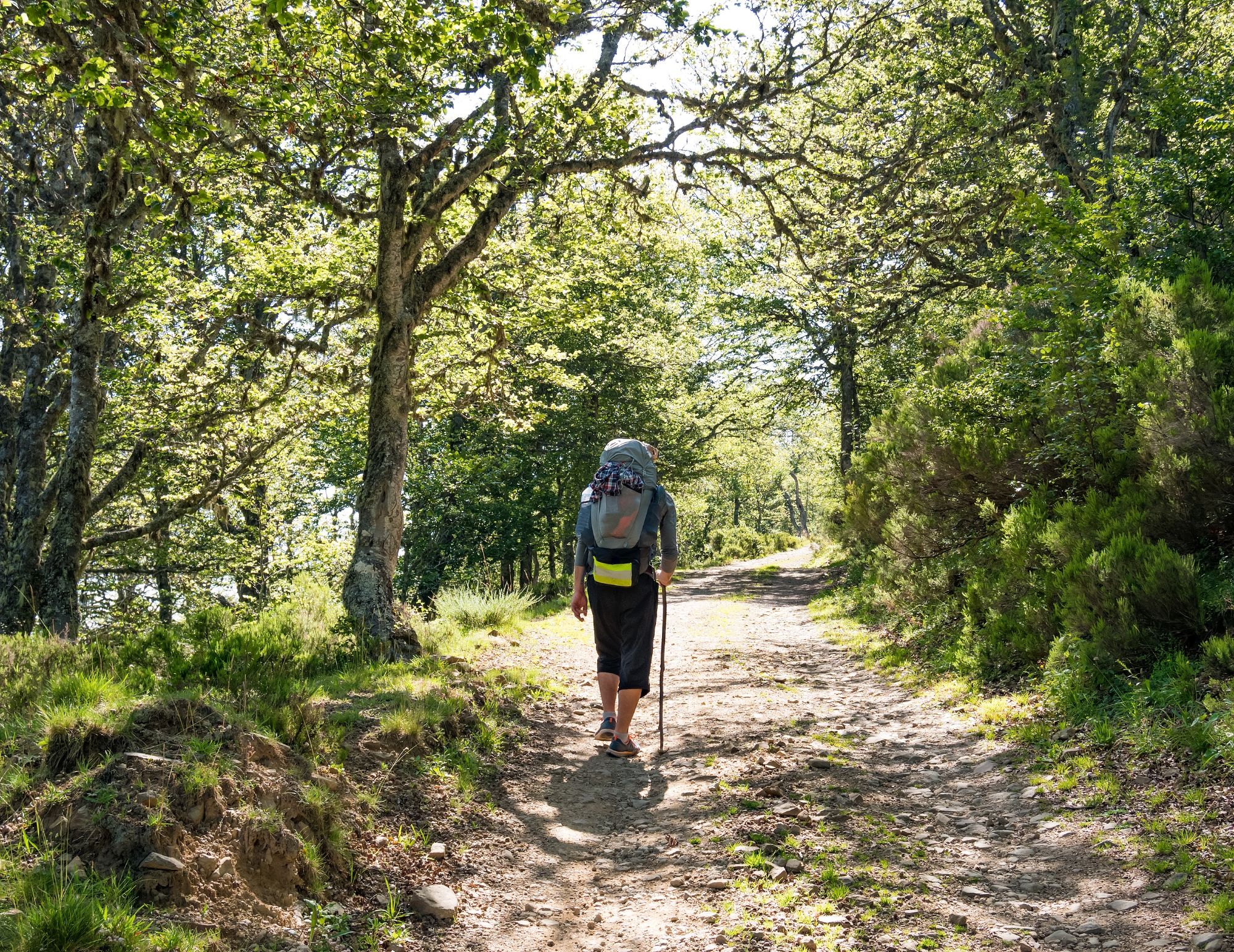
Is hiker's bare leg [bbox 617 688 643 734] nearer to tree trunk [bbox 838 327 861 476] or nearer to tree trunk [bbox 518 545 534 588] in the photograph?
tree trunk [bbox 518 545 534 588]

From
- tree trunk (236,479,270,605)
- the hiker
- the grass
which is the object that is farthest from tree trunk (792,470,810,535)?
the grass

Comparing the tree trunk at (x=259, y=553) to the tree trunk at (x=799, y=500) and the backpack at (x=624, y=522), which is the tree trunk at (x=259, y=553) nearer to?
the backpack at (x=624, y=522)

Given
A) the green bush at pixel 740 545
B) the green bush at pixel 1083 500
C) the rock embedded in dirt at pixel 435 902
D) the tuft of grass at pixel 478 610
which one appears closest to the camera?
the rock embedded in dirt at pixel 435 902

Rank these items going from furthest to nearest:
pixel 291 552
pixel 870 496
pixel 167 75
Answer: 1. pixel 291 552
2. pixel 870 496
3. pixel 167 75

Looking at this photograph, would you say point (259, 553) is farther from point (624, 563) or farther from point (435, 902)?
point (435, 902)

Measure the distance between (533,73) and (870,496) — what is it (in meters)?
10.1

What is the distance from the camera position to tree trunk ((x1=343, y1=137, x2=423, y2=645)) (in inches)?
318

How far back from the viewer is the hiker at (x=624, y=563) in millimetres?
5965

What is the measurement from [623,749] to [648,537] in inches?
63.2

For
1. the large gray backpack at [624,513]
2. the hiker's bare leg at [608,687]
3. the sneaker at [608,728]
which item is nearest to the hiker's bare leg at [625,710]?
the hiker's bare leg at [608,687]

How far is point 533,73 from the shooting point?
5812mm

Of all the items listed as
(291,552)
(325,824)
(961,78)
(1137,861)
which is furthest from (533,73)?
(291,552)

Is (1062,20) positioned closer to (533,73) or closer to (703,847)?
(533,73)

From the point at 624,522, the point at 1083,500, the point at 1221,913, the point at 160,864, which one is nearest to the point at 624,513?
the point at 624,522
